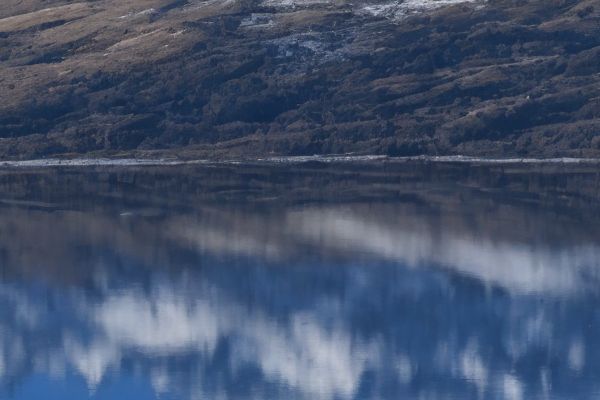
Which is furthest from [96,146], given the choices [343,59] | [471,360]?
[471,360]

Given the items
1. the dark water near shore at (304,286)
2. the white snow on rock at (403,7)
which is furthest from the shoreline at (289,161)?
the white snow on rock at (403,7)

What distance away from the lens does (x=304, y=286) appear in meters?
35.6

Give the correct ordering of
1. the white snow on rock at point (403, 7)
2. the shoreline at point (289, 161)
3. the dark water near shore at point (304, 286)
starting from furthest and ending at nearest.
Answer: the white snow on rock at point (403, 7) < the shoreline at point (289, 161) < the dark water near shore at point (304, 286)

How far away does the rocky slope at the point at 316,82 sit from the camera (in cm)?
6356

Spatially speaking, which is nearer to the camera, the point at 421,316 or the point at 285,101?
the point at 421,316

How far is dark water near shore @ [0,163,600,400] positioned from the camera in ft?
90.6

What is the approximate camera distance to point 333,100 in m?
67.6

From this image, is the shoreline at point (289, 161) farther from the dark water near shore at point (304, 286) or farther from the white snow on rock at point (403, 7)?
the white snow on rock at point (403, 7)

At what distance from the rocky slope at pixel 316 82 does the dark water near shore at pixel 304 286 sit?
761 centimetres

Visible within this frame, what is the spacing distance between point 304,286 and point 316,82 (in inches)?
1358

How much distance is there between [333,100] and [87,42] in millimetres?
17619

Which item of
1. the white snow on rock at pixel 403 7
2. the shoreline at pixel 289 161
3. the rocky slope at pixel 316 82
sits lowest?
the shoreline at pixel 289 161

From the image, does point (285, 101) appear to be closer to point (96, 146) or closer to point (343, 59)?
point (343, 59)

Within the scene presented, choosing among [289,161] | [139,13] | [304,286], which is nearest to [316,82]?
[289,161]
